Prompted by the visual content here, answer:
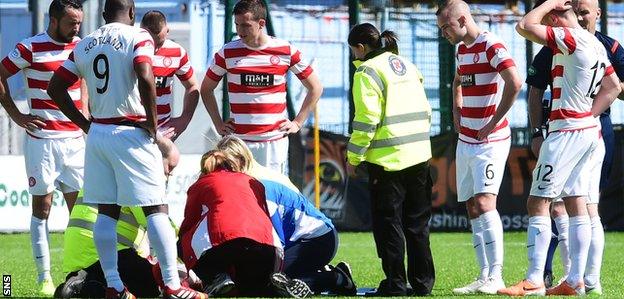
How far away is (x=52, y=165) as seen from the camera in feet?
33.0

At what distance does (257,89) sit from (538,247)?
8.48 ft

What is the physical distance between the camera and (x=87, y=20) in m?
19.7

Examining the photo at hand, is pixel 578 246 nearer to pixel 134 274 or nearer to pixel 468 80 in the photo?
pixel 468 80

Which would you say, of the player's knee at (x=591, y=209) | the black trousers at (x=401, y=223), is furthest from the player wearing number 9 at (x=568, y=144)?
the black trousers at (x=401, y=223)

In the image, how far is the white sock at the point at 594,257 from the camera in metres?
8.96

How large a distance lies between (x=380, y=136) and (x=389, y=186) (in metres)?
0.33

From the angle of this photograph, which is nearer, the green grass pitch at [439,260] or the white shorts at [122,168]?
the white shorts at [122,168]

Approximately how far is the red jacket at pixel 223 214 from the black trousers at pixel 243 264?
5 centimetres

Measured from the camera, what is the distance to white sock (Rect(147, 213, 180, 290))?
803cm

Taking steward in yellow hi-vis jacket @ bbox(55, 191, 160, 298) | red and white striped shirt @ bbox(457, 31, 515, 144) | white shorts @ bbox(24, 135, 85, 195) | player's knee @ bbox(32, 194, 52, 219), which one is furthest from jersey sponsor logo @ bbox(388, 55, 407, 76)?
player's knee @ bbox(32, 194, 52, 219)

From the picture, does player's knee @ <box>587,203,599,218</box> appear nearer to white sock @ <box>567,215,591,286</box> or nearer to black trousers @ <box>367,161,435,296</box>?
white sock @ <box>567,215,591,286</box>

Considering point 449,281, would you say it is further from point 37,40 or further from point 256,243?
point 37,40

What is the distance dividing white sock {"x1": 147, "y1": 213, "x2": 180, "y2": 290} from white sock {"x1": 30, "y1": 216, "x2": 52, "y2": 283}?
76.3 inches

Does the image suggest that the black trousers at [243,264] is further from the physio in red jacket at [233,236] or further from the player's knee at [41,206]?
the player's knee at [41,206]
